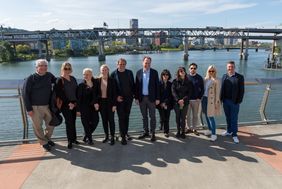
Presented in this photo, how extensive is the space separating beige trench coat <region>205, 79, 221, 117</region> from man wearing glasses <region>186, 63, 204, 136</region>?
0.19m

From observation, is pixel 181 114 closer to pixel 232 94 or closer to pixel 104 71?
pixel 232 94

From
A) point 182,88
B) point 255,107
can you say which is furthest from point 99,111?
point 255,107

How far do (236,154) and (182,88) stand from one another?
1.51 metres

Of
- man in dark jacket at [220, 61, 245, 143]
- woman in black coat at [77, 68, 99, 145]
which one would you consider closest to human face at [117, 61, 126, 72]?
woman in black coat at [77, 68, 99, 145]

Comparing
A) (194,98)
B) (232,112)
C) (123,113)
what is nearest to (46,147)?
(123,113)

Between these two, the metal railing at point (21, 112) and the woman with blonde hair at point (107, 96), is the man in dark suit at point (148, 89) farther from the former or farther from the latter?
the metal railing at point (21, 112)

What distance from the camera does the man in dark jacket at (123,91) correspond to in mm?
4789

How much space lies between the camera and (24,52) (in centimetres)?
11062

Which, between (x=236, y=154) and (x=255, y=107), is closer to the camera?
(x=236, y=154)

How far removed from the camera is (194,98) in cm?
512

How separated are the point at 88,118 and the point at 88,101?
360 millimetres

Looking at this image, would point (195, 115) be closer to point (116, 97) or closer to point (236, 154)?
point (236, 154)

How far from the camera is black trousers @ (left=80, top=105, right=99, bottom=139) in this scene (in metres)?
4.73

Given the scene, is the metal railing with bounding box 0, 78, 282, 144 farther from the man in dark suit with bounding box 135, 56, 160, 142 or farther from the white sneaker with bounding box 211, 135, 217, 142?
the man in dark suit with bounding box 135, 56, 160, 142
